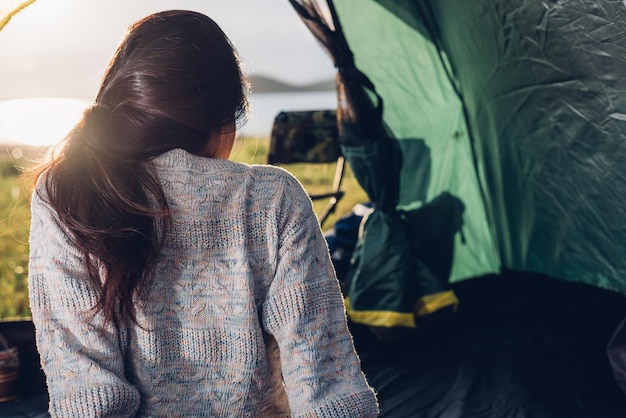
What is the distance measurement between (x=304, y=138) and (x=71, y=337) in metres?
1.74

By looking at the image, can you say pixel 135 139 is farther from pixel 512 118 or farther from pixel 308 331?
pixel 512 118

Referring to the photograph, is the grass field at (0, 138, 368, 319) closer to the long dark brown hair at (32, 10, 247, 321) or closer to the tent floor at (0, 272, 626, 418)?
the long dark brown hair at (32, 10, 247, 321)

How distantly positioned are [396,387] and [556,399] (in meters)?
0.43

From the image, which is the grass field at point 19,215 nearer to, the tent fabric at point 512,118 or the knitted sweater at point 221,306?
the knitted sweater at point 221,306

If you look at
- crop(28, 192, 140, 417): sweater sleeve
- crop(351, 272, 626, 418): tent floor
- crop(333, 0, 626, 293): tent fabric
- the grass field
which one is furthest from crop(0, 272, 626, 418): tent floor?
crop(28, 192, 140, 417): sweater sleeve

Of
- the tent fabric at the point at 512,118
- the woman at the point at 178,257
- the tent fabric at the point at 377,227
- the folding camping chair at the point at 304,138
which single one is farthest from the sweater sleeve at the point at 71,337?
the folding camping chair at the point at 304,138

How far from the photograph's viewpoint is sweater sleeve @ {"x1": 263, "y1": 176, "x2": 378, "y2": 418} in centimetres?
118

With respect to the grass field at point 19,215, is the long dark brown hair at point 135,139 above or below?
above

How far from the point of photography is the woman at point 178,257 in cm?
114

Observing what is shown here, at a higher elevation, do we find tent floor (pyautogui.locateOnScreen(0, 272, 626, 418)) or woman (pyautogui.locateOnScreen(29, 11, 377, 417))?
woman (pyautogui.locateOnScreen(29, 11, 377, 417))

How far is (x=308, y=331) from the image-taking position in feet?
3.94

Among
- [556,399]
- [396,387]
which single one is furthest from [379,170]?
[556,399]

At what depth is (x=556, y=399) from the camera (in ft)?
6.55

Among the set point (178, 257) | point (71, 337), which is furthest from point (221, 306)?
point (71, 337)
